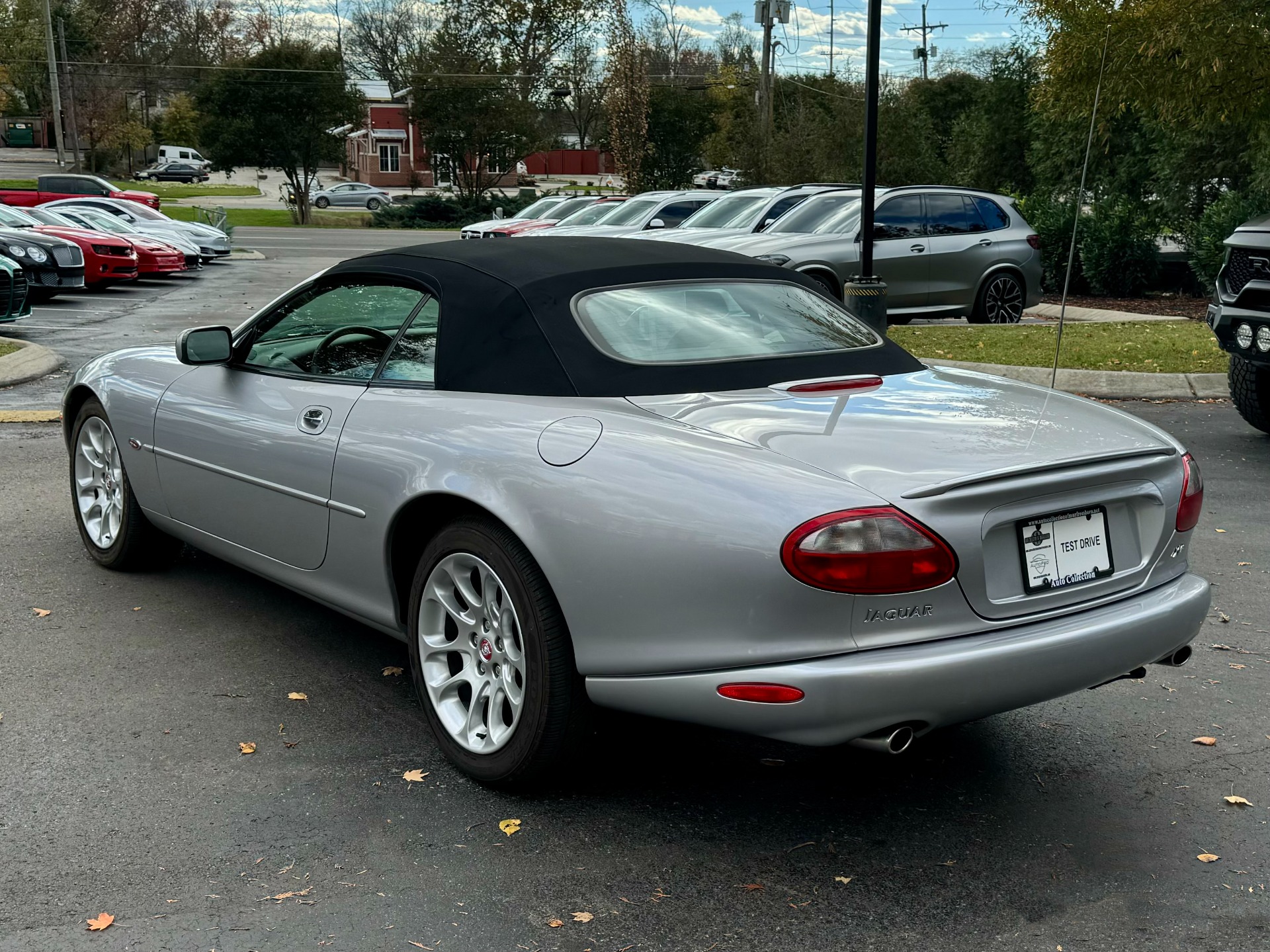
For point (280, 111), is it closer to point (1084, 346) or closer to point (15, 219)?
point (15, 219)

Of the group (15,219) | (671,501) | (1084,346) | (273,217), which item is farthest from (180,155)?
(671,501)

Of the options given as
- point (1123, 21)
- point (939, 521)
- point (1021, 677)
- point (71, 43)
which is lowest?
point (1021, 677)

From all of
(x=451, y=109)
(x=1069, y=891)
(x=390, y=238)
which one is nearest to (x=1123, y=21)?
(x=1069, y=891)

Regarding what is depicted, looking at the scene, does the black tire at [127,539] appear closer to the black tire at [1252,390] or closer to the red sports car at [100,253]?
the black tire at [1252,390]

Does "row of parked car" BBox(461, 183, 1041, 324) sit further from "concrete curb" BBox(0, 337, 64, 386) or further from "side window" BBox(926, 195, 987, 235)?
"concrete curb" BBox(0, 337, 64, 386)

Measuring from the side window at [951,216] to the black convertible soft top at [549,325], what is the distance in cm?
1169

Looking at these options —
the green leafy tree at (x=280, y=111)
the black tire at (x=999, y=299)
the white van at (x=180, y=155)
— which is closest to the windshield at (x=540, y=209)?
the black tire at (x=999, y=299)

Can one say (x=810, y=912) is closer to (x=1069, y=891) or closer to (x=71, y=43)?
→ (x=1069, y=891)

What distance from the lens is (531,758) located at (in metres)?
3.47

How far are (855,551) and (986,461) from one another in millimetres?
485

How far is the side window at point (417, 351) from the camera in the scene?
409 cm

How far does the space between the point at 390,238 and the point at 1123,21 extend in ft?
102

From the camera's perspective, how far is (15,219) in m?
20.4

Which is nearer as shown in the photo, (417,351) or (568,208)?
(417,351)
